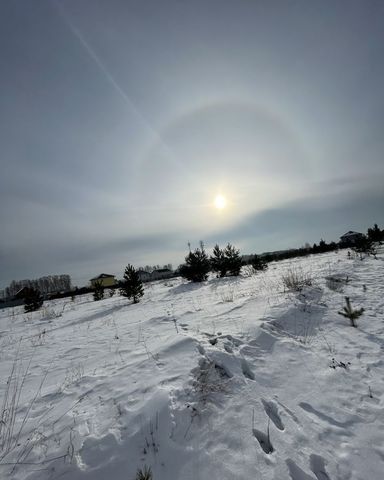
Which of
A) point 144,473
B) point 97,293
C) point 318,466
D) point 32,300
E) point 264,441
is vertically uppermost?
point 32,300

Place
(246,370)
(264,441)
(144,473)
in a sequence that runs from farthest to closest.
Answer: (246,370) → (264,441) → (144,473)

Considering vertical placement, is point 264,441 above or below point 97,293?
below

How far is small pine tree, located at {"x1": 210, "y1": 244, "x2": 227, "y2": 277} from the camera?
18219 mm

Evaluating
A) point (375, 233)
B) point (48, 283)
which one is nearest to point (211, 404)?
point (375, 233)

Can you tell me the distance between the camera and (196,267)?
18.0m

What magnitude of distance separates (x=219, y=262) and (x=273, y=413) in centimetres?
1569

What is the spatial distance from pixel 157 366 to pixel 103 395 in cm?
79

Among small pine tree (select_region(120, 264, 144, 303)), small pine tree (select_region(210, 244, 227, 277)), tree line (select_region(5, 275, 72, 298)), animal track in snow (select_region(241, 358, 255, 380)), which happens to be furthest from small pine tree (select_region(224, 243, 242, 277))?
tree line (select_region(5, 275, 72, 298))

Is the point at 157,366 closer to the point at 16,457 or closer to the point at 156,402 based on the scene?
the point at 156,402

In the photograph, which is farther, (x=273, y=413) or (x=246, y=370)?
(x=246, y=370)

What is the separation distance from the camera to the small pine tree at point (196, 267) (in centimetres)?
1794

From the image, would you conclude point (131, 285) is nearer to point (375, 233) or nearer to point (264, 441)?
point (264, 441)

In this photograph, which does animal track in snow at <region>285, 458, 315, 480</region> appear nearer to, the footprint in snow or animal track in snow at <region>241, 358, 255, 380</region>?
the footprint in snow

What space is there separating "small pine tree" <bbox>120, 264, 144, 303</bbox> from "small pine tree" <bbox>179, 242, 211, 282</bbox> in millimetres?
5719
